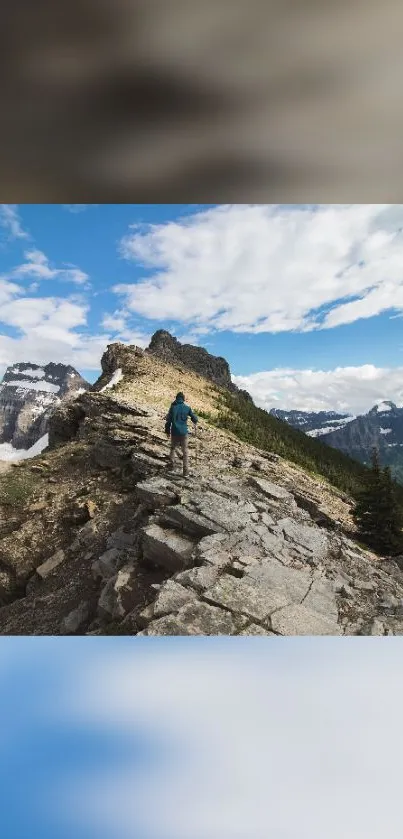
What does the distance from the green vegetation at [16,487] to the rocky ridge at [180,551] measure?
0.17 feet

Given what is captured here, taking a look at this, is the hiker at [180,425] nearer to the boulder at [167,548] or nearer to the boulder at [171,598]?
the boulder at [167,548]

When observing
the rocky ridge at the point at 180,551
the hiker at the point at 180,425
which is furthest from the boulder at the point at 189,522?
the hiker at the point at 180,425

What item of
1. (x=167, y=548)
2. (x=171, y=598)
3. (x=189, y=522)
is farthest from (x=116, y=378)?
(x=171, y=598)

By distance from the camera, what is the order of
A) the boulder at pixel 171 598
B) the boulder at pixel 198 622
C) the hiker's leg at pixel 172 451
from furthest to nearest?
the hiker's leg at pixel 172 451
the boulder at pixel 171 598
the boulder at pixel 198 622

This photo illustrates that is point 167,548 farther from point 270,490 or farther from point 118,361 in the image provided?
point 118,361

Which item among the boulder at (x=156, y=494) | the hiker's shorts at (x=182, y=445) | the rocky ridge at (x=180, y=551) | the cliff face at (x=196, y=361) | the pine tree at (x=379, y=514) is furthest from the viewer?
the cliff face at (x=196, y=361)

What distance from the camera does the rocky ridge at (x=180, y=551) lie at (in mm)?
7672

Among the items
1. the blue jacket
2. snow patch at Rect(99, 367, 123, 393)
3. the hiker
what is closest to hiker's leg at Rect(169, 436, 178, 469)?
the hiker

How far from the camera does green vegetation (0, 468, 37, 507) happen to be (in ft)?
42.0

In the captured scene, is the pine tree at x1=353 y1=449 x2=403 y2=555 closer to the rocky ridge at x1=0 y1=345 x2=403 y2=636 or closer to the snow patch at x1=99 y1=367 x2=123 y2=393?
the rocky ridge at x1=0 y1=345 x2=403 y2=636

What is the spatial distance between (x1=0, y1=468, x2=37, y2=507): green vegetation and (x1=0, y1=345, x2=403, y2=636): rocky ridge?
0.17 ft
